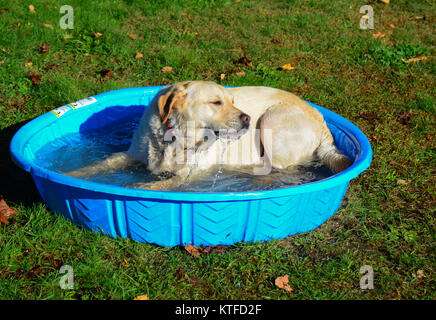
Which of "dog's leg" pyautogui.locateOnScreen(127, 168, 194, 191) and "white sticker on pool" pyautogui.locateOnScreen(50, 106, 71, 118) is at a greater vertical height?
"white sticker on pool" pyautogui.locateOnScreen(50, 106, 71, 118)

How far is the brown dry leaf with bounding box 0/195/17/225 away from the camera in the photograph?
3.49 metres

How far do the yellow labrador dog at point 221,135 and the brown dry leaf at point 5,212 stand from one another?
647 mm

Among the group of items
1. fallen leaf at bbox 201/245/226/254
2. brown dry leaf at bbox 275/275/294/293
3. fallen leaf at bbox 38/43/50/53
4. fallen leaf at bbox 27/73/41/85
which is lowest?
brown dry leaf at bbox 275/275/294/293

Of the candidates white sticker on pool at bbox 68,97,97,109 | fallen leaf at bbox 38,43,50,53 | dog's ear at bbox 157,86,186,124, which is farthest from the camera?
fallen leaf at bbox 38,43,50,53

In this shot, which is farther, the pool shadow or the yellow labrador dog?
the pool shadow

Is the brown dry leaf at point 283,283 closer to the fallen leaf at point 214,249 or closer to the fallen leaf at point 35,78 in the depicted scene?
the fallen leaf at point 214,249

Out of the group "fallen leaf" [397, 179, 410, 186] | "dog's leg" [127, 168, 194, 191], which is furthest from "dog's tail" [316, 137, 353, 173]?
"dog's leg" [127, 168, 194, 191]

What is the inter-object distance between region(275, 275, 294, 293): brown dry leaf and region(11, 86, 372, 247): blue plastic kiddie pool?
0.46m

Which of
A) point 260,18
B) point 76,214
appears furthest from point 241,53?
point 76,214

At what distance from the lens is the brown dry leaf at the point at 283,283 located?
3092mm

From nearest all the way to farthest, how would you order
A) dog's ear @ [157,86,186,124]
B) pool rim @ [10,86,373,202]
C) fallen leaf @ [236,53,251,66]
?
pool rim @ [10,86,373,202] → dog's ear @ [157,86,186,124] → fallen leaf @ [236,53,251,66]

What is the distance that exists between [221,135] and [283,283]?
159 centimetres

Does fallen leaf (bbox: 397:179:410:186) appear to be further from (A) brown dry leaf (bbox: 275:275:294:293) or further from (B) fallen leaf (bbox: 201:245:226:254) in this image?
(B) fallen leaf (bbox: 201:245:226:254)
